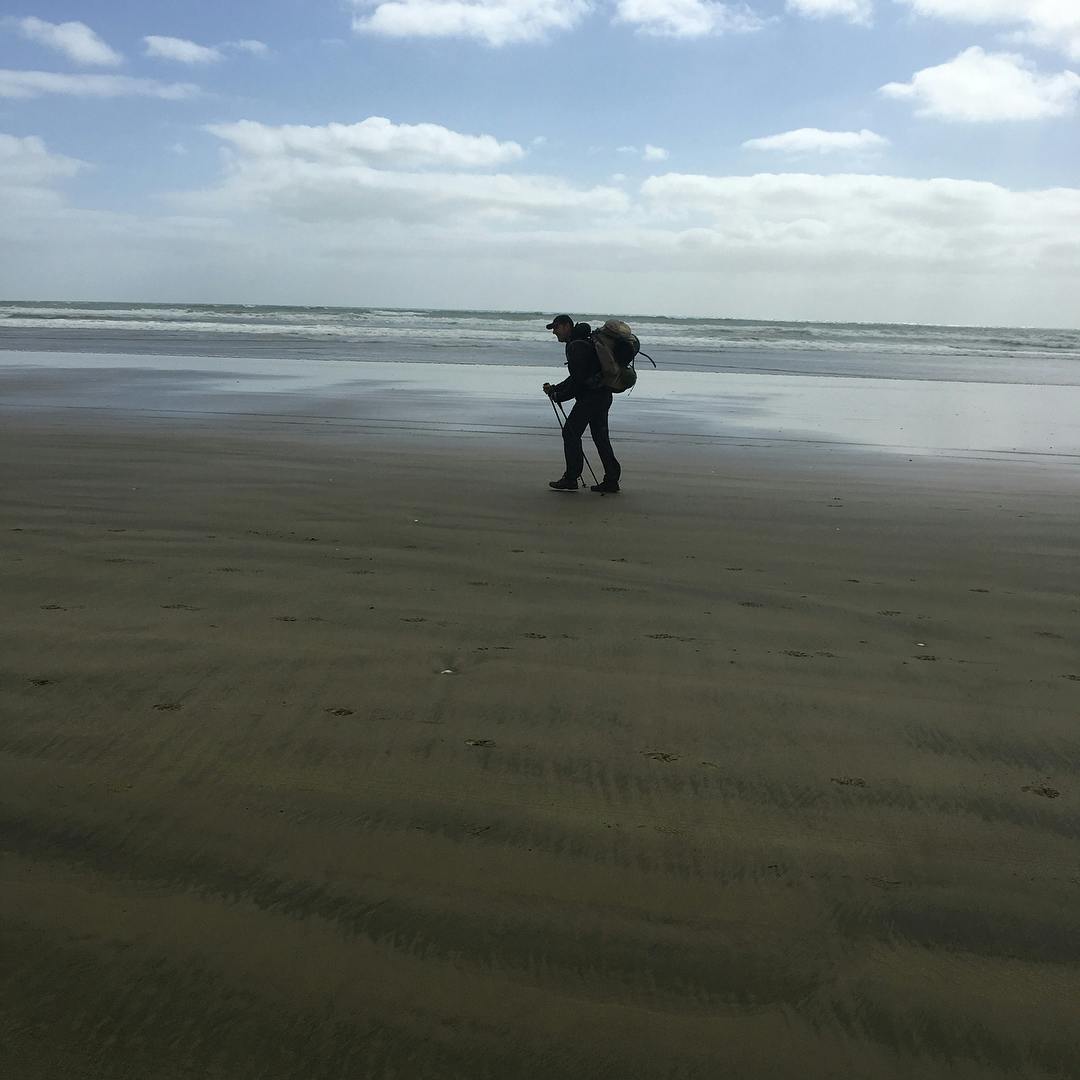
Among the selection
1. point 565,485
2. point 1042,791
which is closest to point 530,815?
point 1042,791

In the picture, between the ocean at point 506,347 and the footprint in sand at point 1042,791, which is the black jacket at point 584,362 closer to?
the footprint in sand at point 1042,791

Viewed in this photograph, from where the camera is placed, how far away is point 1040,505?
28.8 feet

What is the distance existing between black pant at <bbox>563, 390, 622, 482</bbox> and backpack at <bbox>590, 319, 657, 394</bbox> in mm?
155

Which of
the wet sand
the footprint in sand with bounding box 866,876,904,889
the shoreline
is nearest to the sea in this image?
the shoreline

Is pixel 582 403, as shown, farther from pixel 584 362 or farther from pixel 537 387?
pixel 537 387

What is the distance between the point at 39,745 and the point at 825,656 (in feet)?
9.54

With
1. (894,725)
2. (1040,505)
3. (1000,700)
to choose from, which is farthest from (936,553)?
(894,725)

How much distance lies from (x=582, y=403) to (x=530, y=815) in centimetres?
662

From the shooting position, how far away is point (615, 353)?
9.23 metres

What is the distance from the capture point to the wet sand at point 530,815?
2168 mm

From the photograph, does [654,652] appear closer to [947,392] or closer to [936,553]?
[936,553]

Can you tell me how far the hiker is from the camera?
9.17 metres

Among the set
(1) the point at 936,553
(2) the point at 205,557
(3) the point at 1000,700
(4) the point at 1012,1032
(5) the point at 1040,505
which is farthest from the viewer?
(5) the point at 1040,505

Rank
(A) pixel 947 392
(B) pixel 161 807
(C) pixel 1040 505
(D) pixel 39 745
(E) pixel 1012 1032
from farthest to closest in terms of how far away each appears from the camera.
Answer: (A) pixel 947 392 → (C) pixel 1040 505 → (D) pixel 39 745 → (B) pixel 161 807 → (E) pixel 1012 1032
